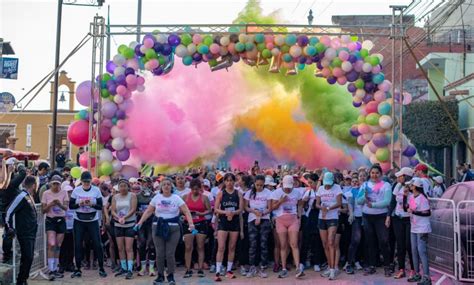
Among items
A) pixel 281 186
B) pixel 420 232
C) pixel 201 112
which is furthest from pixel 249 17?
pixel 420 232

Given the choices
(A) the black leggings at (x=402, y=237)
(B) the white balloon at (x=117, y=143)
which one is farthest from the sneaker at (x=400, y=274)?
(B) the white balloon at (x=117, y=143)

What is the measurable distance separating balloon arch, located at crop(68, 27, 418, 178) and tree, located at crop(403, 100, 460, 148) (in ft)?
44.2

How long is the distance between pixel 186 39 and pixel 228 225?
265 inches

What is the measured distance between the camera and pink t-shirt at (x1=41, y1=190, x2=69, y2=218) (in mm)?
11016

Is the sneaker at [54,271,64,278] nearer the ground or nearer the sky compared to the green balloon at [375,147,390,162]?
nearer the ground

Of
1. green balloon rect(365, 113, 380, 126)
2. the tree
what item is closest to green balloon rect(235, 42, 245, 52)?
green balloon rect(365, 113, 380, 126)

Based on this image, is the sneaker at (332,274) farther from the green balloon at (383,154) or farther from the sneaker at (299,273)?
the green balloon at (383,154)

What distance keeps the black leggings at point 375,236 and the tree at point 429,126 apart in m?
18.9

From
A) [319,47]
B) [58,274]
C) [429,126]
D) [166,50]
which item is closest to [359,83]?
[319,47]

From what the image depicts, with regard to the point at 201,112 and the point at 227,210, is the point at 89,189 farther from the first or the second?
the point at 201,112

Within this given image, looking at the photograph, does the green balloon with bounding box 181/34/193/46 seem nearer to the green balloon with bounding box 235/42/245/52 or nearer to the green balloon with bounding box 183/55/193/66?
the green balloon with bounding box 183/55/193/66

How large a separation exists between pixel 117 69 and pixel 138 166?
301cm

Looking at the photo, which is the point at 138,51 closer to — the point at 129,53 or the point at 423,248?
the point at 129,53

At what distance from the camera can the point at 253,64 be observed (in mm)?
16906
